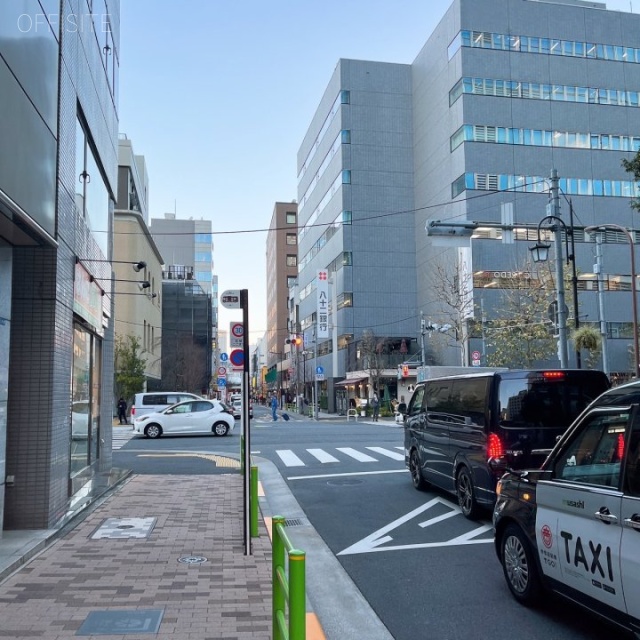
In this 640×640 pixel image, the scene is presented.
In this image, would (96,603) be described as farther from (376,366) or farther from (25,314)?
(376,366)

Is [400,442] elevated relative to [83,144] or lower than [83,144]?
lower

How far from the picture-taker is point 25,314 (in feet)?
27.4

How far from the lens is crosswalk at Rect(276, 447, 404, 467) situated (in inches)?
674

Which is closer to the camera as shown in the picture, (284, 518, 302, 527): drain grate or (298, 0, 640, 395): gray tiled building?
A: (284, 518, 302, 527): drain grate

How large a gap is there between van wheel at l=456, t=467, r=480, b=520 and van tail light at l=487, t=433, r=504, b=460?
72 cm

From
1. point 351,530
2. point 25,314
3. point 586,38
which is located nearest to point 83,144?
point 25,314

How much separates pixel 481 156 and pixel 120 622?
4542 centimetres

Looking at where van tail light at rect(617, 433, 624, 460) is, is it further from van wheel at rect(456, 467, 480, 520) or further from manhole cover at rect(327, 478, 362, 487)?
manhole cover at rect(327, 478, 362, 487)

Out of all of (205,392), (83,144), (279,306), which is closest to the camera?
(83,144)

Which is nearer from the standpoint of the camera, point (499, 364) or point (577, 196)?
point (499, 364)

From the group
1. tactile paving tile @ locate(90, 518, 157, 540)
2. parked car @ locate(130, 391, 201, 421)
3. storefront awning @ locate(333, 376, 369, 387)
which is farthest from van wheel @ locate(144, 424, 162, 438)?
storefront awning @ locate(333, 376, 369, 387)

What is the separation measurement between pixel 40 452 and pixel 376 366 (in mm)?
42812

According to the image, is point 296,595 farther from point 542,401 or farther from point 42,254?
point 42,254

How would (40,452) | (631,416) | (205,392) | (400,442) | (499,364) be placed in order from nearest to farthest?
(631,416), (40,452), (400,442), (499,364), (205,392)
